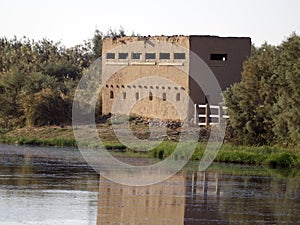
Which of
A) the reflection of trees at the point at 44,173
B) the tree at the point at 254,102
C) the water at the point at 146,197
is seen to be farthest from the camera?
the tree at the point at 254,102

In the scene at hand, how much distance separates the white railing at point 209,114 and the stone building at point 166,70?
605 millimetres

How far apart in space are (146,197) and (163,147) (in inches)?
693

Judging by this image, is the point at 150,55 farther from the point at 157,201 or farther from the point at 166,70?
the point at 157,201

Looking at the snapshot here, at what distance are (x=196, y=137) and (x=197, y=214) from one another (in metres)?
25.0

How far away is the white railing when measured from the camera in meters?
51.1

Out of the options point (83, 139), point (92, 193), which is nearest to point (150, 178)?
point (92, 193)

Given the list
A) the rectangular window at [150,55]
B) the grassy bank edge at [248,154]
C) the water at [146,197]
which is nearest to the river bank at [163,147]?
the grassy bank edge at [248,154]

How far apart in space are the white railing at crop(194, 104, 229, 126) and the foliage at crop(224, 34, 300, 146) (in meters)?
1.70

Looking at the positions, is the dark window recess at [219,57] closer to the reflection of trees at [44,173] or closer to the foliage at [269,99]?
the foliage at [269,99]

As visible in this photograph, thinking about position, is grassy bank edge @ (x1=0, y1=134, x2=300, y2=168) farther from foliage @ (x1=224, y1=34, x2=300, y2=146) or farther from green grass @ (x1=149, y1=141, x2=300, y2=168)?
foliage @ (x1=224, y1=34, x2=300, y2=146)

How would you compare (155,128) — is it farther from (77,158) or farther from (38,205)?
(38,205)

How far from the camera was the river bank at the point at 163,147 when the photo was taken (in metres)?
42.6

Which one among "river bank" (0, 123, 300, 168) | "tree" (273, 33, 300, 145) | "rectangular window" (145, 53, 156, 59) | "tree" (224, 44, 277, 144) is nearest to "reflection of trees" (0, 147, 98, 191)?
"river bank" (0, 123, 300, 168)

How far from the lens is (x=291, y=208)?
92.5 feet
